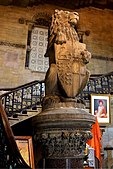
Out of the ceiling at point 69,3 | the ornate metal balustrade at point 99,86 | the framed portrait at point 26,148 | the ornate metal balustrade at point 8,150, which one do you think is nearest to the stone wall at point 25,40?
the ceiling at point 69,3

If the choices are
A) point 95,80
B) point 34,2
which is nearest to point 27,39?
point 34,2

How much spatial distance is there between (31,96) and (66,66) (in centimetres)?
477

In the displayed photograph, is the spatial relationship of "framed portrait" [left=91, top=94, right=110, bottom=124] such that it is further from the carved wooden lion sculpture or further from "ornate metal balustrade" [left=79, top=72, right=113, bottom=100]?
the carved wooden lion sculpture

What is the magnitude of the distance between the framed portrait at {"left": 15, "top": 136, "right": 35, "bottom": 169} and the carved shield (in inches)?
67.8

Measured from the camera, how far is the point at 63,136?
Answer: 9.00ft

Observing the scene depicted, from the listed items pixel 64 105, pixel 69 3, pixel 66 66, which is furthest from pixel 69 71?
pixel 69 3

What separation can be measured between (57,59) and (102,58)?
27.3ft

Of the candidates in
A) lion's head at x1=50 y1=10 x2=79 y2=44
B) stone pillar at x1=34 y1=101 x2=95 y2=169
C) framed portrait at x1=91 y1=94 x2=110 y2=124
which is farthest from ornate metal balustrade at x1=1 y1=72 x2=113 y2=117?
stone pillar at x1=34 y1=101 x2=95 y2=169

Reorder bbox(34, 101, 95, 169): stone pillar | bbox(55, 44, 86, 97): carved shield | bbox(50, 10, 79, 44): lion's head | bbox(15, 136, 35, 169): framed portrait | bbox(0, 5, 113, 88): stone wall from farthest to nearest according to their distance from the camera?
bbox(0, 5, 113, 88): stone wall → bbox(15, 136, 35, 169): framed portrait → bbox(50, 10, 79, 44): lion's head → bbox(55, 44, 86, 97): carved shield → bbox(34, 101, 95, 169): stone pillar

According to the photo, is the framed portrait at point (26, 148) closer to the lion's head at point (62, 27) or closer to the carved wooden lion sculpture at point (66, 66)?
the carved wooden lion sculpture at point (66, 66)

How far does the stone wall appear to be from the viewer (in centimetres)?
984

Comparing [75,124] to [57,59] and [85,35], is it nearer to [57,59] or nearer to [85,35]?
[57,59]

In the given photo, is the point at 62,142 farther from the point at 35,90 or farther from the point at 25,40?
the point at 25,40

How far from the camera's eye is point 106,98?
7.02 metres
